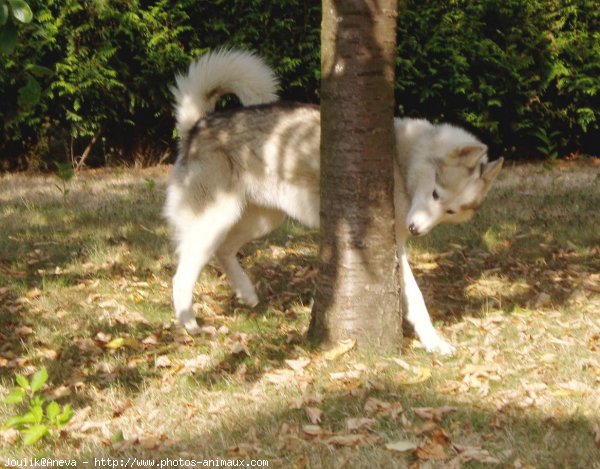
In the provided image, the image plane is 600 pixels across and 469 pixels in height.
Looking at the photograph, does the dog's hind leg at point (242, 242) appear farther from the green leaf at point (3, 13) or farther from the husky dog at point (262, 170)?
the green leaf at point (3, 13)

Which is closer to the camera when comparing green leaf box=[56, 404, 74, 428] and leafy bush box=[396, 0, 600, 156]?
green leaf box=[56, 404, 74, 428]

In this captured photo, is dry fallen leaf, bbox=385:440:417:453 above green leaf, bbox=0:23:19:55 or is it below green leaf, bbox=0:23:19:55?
below

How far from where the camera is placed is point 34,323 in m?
4.89

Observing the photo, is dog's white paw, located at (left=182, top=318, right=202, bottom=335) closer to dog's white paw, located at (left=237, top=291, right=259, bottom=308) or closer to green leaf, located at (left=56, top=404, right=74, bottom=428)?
dog's white paw, located at (left=237, top=291, right=259, bottom=308)

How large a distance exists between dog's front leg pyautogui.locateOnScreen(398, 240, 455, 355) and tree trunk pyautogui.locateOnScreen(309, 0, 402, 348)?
25cm

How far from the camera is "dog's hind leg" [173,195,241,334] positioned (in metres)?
4.85

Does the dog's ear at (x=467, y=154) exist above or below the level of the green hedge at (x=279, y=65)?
below

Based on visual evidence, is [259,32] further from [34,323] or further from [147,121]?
[34,323]

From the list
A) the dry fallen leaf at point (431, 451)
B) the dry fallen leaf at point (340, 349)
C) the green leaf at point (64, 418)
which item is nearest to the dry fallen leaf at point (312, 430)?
the dry fallen leaf at point (431, 451)

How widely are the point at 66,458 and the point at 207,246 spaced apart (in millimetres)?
1879

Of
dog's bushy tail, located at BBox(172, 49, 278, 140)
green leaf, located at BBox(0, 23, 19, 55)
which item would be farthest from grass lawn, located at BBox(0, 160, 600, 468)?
green leaf, located at BBox(0, 23, 19, 55)

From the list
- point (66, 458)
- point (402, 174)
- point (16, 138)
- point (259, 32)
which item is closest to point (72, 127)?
point (16, 138)

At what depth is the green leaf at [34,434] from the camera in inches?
126

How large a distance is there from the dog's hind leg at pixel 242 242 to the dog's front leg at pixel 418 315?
1032mm
